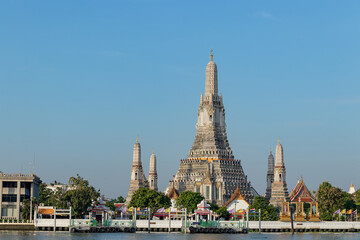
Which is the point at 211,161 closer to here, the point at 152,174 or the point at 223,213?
the point at 152,174

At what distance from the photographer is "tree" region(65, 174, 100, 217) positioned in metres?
120

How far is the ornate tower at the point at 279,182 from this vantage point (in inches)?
6526

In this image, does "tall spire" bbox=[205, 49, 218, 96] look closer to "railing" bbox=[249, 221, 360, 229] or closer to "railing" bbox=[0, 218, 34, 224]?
"railing" bbox=[249, 221, 360, 229]

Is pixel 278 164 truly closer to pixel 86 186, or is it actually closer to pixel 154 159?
pixel 154 159

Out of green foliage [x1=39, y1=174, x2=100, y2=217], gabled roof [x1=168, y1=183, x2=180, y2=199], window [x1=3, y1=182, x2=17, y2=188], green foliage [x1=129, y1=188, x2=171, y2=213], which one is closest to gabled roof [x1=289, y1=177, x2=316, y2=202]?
gabled roof [x1=168, y1=183, x2=180, y2=199]

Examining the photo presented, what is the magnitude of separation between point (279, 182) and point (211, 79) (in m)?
28.3

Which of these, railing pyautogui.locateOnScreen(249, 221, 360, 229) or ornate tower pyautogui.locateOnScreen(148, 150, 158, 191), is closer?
railing pyautogui.locateOnScreen(249, 221, 360, 229)

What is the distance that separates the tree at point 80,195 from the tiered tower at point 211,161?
46.2m

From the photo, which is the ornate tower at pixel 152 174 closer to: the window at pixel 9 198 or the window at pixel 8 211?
the window at pixel 9 198

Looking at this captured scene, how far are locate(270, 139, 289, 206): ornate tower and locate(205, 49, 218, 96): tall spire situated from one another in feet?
66.6

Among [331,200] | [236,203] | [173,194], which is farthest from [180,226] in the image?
[331,200]

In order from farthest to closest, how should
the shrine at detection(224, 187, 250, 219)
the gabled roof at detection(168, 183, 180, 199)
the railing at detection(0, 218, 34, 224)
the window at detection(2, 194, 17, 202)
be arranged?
the gabled roof at detection(168, 183, 180, 199) < the shrine at detection(224, 187, 250, 219) < the window at detection(2, 194, 17, 202) < the railing at detection(0, 218, 34, 224)

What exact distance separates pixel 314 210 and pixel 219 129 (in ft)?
162

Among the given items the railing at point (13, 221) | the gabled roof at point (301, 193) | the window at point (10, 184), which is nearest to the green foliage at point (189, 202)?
the window at point (10, 184)
